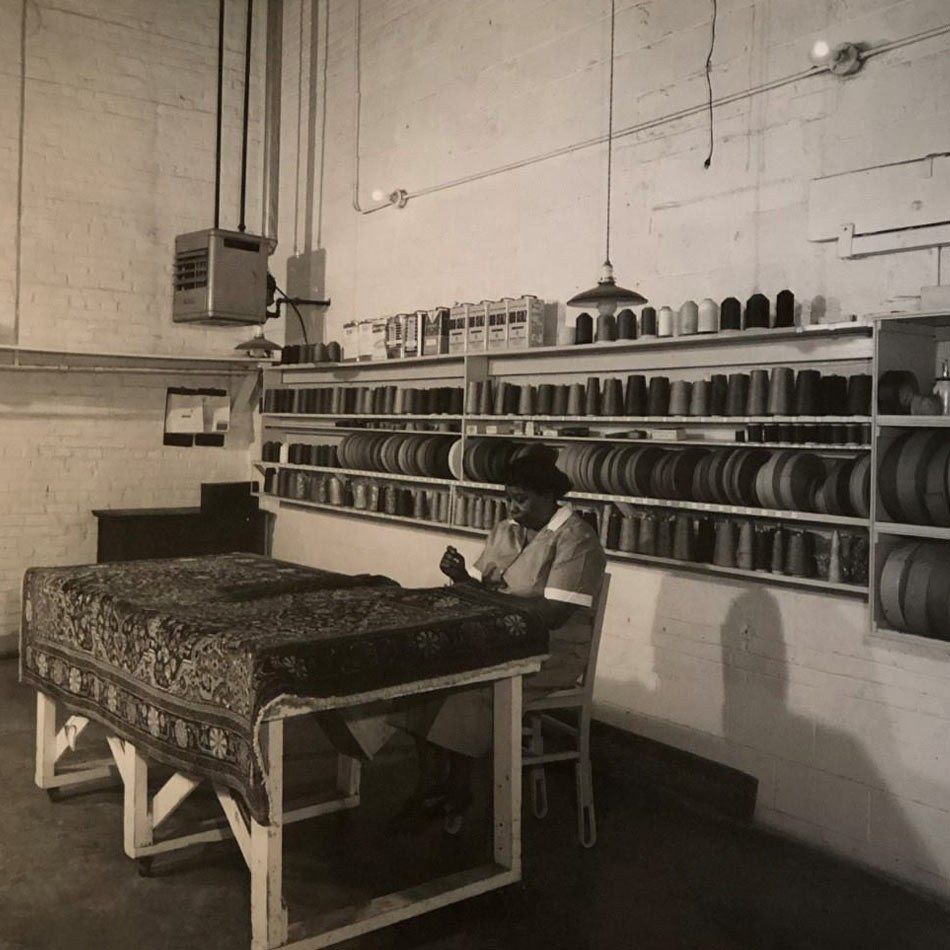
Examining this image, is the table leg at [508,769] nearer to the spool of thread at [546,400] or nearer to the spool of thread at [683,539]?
the spool of thread at [683,539]

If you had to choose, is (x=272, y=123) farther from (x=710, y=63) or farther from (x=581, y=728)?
(x=581, y=728)

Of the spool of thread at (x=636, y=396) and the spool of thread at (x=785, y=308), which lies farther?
the spool of thread at (x=636, y=396)

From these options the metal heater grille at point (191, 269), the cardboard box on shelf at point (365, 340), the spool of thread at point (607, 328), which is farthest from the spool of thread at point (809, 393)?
the metal heater grille at point (191, 269)

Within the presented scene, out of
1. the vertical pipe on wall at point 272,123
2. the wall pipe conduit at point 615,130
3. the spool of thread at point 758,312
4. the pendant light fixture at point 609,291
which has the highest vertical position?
the vertical pipe on wall at point 272,123

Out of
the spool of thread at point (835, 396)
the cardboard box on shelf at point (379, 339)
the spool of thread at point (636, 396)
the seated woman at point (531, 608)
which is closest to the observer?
the seated woman at point (531, 608)

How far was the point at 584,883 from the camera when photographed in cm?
349

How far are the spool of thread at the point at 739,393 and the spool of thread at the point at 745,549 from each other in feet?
1.57

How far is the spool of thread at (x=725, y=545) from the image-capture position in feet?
13.7

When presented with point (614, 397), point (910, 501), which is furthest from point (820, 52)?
point (910, 501)

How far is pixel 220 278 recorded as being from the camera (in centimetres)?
659

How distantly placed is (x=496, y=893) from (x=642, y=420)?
2.20m

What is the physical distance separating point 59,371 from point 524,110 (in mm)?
3669

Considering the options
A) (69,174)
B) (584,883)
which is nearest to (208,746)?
(584,883)

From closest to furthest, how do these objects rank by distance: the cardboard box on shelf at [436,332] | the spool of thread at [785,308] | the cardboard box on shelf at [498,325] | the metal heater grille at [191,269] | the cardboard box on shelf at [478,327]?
the spool of thread at [785,308]
the cardboard box on shelf at [498,325]
the cardboard box on shelf at [478,327]
the cardboard box on shelf at [436,332]
the metal heater grille at [191,269]
